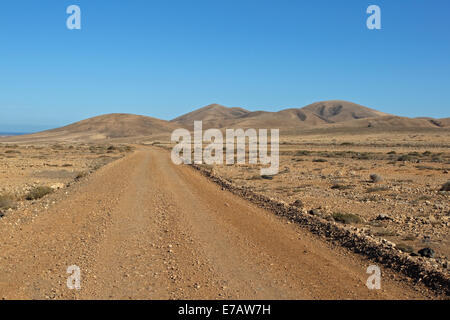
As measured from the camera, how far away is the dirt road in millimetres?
5988

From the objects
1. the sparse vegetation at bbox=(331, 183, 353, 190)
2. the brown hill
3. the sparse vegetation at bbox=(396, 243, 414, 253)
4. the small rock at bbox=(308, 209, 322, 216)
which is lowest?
the sparse vegetation at bbox=(396, 243, 414, 253)

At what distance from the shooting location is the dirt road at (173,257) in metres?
5.99

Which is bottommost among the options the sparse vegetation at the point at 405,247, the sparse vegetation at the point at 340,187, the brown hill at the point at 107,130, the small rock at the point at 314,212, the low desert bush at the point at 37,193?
the sparse vegetation at the point at 405,247

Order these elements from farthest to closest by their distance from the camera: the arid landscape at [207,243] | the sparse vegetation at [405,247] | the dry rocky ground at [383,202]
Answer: the dry rocky ground at [383,202] < the sparse vegetation at [405,247] < the arid landscape at [207,243]

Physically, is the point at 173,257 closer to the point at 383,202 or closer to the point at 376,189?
the point at 383,202

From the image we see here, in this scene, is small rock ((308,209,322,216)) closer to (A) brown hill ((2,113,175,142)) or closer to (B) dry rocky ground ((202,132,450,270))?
(B) dry rocky ground ((202,132,450,270))

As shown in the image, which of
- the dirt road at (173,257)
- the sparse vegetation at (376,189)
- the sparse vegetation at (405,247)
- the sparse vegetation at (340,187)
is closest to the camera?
the dirt road at (173,257)

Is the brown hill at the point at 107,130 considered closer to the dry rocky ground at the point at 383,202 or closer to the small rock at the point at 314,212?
the dry rocky ground at the point at 383,202

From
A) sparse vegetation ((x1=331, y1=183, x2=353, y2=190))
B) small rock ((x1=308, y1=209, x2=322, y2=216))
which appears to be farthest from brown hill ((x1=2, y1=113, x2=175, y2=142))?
small rock ((x1=308, y1=209, x2=322, y2=216))

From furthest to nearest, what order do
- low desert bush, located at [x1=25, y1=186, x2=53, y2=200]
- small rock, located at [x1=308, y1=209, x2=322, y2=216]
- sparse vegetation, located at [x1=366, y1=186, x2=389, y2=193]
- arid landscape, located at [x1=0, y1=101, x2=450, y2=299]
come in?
sparse vegetation, located at [x1=366, y1=186, x2=389, y2=193]
low desert bush, located at [x1=25, y1=186, x2=53, y2=200]
small rock, located at [x1=308, y1=209, x2=322, y2=216]
arid landscape, located at [x1=0, y1=101, x2=450, y2=299]

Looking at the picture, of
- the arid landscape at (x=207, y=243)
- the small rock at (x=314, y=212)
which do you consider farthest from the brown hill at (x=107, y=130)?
the small rock at (x=314, y=212)

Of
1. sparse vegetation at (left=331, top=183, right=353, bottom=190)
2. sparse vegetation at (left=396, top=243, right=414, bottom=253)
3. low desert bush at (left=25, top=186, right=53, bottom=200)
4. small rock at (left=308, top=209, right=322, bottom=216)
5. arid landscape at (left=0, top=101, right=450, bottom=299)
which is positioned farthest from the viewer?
sparse vegetation at (left=331, top=183, right=353, bottom=190)

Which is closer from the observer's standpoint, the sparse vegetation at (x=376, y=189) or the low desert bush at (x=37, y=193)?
the low desert bush at (x=37, y=193)
